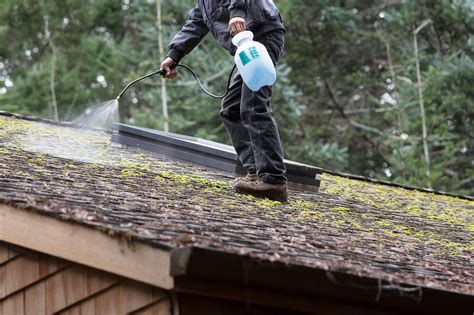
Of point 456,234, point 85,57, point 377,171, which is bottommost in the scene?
point 456,234

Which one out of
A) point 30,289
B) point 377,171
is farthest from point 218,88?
point 30,289

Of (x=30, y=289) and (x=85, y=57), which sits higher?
(x=85, y=57)

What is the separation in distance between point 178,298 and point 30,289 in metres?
1.15

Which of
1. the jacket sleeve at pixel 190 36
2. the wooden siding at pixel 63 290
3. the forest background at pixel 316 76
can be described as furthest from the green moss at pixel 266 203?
the forest background at pixel 316 76

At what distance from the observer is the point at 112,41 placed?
2486cm

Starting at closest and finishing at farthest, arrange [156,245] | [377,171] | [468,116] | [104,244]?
[156,245]
[104,244]
[468,116]
[377,171]

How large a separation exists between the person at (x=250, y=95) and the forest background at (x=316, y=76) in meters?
11.0

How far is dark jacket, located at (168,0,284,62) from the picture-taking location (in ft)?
19.2

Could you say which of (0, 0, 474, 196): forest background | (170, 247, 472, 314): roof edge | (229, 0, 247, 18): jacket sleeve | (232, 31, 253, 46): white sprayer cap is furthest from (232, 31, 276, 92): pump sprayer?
(0, 0, 474, 196): forest background

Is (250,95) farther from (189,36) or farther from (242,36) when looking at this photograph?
(189,36)

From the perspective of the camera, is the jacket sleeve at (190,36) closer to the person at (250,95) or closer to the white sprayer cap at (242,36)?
the person at (250,95)

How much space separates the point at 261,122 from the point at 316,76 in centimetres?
1717

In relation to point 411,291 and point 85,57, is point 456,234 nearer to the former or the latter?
point 411,291

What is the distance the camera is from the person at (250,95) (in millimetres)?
5891
